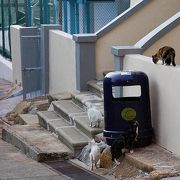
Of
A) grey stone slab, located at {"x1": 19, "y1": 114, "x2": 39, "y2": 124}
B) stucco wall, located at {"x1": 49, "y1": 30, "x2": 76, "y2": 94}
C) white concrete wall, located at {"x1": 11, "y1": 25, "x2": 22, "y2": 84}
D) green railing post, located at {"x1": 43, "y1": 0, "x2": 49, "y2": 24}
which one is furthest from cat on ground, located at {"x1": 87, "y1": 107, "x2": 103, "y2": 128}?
green railing post, located at {"x1": 43, "y1": 0, "x2": 49, "y2": 24}

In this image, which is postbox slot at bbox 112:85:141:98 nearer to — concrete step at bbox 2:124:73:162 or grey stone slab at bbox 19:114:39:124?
concrete step at bbox 2:124:73:162

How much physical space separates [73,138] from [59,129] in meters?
0.75

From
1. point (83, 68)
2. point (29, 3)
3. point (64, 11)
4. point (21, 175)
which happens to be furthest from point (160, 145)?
point (29, 3)

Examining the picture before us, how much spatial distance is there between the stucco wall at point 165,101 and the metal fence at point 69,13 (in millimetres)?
7213

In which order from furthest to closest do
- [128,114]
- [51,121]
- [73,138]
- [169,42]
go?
[51,121], [169,42], [73,138], [128,114]

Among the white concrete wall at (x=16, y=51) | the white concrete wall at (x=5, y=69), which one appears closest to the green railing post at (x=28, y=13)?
the white concrete wall at (x=16, y=51)

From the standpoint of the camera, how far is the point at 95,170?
9422 millimetres

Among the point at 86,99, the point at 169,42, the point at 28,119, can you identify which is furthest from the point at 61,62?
the point at 169,42

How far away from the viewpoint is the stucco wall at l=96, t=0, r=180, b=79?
13.3 metres

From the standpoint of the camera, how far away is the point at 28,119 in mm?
13414

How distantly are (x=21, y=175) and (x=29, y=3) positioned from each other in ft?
39.5

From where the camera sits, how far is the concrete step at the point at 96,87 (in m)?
12.4

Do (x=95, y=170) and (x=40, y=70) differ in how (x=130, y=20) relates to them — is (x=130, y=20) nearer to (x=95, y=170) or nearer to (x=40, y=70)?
(x=40, y=70)

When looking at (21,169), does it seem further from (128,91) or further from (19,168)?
(128,91)
